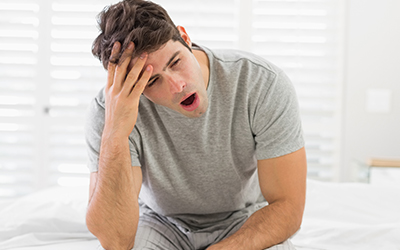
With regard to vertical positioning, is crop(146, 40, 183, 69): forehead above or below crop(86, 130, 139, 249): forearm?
above

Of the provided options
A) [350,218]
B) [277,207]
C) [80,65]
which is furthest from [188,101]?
[80,65]

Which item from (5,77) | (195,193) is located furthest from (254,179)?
(5,77)

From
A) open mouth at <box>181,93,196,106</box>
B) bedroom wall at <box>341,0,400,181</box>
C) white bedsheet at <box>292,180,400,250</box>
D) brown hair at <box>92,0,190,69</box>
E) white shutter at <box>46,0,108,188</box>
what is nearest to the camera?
brown hair at <box>92,0,190,69</box>

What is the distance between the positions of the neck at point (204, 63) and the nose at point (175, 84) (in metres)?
0.14

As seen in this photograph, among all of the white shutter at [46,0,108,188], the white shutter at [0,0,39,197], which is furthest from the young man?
the white shutter at [0,0,39,197]

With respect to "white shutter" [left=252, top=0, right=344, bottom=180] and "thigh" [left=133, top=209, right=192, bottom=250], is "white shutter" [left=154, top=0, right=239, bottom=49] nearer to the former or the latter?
"white shutter" [left=252, top=0, right=344, bottom=180]

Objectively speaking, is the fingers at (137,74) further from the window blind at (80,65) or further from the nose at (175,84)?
the window blind at (80,65)

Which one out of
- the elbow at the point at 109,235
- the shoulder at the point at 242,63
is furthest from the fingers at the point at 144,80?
the elbow at the point at 109,235

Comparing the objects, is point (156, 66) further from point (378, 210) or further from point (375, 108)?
point (375, 108)

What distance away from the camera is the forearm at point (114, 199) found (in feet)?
3.43

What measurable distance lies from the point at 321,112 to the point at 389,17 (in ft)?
2.50

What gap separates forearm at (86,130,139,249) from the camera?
104cm

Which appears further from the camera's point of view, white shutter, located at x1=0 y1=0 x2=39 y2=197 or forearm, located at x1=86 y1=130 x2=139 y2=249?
white shutter, located at x1=0 y1=0 x2=39 y2=197

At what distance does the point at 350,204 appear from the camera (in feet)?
5.06
